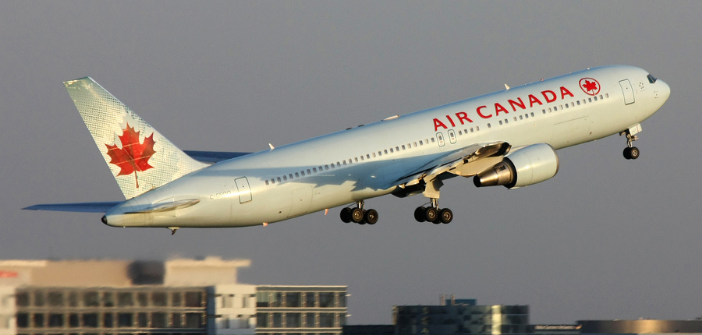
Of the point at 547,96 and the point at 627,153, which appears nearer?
the point at 547,96

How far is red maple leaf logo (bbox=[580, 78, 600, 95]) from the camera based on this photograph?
46781mm

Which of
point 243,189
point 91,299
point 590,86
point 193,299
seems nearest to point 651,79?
point 590,86

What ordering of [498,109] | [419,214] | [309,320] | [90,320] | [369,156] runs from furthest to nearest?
[309,320], [419,214], [498,109], [369,156], [90,320]

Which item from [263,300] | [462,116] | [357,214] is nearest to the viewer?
[462,116]

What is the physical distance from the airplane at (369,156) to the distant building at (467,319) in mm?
21612

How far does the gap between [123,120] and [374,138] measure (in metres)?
9.79

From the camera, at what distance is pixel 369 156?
42.2 m

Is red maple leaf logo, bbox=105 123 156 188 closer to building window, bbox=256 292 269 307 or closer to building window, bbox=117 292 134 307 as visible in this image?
building window, bbox=117 292 134 307

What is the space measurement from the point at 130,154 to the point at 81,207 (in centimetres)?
250

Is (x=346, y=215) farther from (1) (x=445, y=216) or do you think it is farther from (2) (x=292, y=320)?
(2) (x=292, y=320)

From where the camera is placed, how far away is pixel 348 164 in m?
41.8

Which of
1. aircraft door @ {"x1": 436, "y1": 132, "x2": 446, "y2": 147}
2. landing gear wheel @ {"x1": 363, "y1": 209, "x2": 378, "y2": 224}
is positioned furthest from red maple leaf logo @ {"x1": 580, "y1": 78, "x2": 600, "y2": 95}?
landing gear wheel @ {"x1": 363, "y1": 209, "x2": 378, "y2": 224}

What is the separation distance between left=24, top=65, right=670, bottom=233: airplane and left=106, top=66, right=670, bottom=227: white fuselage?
0.04 metres

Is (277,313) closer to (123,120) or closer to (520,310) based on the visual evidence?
(520,310)
